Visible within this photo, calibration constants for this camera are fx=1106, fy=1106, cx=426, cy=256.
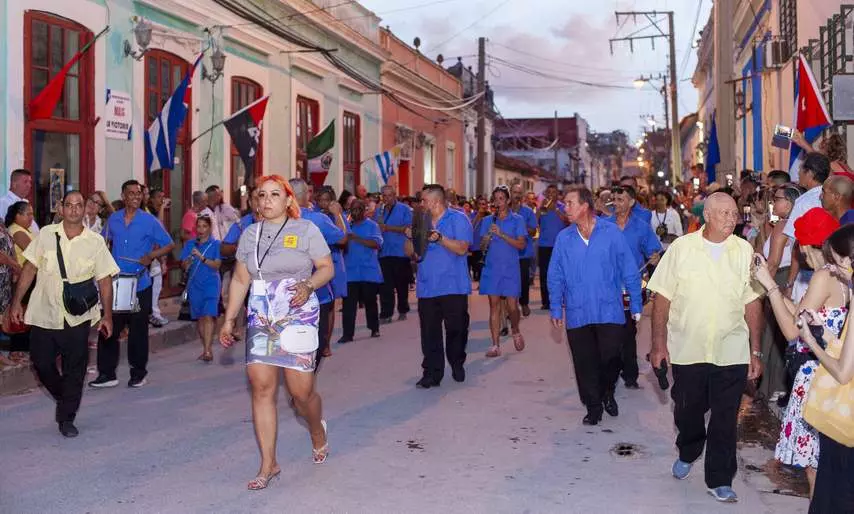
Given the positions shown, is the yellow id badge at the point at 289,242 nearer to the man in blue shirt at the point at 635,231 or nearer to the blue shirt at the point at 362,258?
the man in blue shirt at the point at 635,231

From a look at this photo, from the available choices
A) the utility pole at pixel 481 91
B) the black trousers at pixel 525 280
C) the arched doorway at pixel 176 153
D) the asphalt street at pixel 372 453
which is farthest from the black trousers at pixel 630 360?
the utility pole at pixel 481 91

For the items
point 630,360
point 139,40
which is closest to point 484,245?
point 630,360

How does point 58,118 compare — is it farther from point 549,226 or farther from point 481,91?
point 481,91

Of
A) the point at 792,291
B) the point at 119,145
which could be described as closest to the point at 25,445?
the point at 792,291

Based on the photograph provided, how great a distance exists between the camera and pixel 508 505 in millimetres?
5871

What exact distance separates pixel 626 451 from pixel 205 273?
5.59 meters

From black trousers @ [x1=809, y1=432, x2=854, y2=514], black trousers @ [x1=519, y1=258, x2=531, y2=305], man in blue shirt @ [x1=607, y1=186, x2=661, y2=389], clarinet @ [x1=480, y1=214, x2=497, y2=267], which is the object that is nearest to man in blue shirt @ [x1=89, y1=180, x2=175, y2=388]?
clarinet @ [x1=480, y1=214, x2=497, y2=267]

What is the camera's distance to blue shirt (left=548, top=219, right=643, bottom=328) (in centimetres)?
796

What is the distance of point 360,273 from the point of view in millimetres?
13406

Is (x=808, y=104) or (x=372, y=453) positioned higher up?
(x=808, y=104)

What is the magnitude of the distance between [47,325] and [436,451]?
114 inches

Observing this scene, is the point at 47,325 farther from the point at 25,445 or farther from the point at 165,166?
the point at 165,166

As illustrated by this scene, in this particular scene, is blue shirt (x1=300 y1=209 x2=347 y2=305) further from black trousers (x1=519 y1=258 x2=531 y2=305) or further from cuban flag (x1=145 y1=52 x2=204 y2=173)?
black trousers (x1=519 y1=258 x2=531 y2=305)

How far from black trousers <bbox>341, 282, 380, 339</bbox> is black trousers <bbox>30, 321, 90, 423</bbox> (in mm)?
5335
